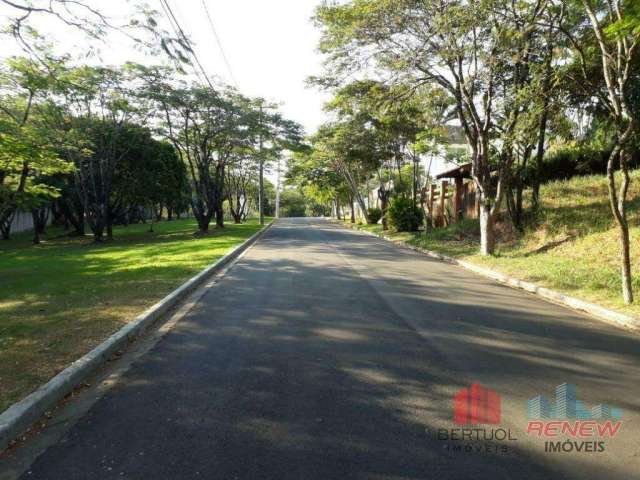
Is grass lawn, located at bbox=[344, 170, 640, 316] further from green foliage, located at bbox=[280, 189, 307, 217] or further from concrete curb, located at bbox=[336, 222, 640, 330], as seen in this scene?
green foliage, located at bbox=[280, 189, 307, 217]

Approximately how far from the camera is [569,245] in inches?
472

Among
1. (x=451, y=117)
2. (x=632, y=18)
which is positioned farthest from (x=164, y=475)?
(x=451, y=117)

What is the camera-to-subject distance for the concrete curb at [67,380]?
10.6 feet

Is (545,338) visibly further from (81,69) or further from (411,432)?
(81,69)

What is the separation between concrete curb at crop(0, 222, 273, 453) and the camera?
3.24m

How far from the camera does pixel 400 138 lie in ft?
78.7

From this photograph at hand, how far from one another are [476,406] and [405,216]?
2066 cm

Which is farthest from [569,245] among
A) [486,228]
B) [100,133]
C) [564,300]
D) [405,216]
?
[100,133]

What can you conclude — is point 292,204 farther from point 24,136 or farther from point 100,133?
point 24,136

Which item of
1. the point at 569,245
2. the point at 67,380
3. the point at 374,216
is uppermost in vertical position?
the point at 374,216

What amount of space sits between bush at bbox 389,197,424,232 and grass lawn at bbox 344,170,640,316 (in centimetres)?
529

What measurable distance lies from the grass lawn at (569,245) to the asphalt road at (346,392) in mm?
1563

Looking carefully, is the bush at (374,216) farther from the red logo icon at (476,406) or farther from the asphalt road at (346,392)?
the red logo icon at (476,406)

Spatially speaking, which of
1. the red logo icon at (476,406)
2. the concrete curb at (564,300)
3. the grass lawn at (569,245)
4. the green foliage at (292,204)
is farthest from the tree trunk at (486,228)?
the green foliage at (292,204)
